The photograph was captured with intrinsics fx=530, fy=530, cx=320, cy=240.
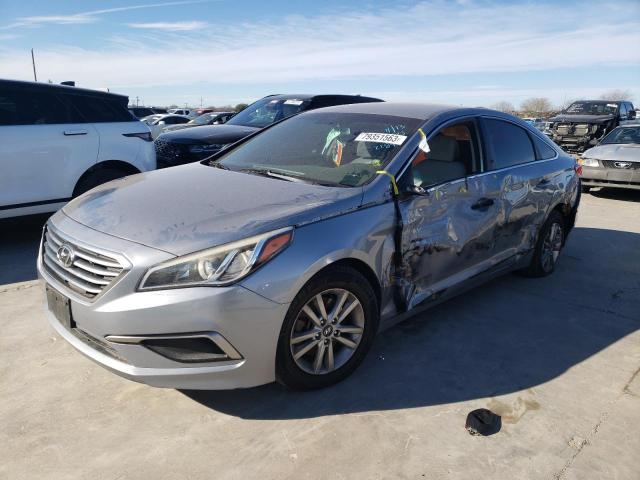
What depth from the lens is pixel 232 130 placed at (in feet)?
26.2

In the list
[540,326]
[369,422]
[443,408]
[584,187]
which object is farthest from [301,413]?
[584,187]

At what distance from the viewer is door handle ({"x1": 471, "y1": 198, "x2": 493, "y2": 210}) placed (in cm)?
375

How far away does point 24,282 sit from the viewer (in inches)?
180

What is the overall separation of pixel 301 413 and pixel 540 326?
2142 mm

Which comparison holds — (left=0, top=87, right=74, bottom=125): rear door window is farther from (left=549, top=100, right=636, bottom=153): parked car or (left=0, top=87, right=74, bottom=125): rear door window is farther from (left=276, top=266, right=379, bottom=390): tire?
(left=549, top=100, right=636, bottom=153): parked car

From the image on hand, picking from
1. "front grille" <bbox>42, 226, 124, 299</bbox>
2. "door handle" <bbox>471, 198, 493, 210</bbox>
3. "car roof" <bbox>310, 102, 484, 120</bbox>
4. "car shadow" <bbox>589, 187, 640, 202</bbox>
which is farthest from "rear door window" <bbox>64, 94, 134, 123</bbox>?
"car shadow" <bbox>589, 187, 640, 202</bbox>

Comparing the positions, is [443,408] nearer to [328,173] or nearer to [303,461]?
[303,461]

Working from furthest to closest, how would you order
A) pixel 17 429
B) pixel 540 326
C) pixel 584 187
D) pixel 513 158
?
1. pixel 584 187
2. pixel 513 158
3. pixel 540 326
4. pixel 17 429

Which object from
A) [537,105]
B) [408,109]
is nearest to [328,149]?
[408,109]

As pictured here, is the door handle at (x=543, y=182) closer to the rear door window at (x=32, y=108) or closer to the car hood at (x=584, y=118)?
the rear door window at (x=32, y=108)

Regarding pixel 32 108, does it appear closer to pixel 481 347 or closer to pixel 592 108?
pixel 481 347

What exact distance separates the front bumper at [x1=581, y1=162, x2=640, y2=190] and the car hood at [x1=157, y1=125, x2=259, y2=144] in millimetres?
6307

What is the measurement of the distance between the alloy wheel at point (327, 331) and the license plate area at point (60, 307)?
1.12 metres

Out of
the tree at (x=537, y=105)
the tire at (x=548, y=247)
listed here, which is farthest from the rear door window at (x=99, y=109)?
the tree at (x=537, y=105)
